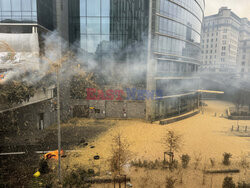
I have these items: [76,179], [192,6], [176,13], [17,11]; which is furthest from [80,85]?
[192,6]

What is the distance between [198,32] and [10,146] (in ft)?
112

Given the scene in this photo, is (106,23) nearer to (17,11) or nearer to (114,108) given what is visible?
(17,11)

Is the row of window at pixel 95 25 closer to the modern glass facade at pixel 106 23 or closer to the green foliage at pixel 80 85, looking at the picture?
the modern glass facade at pixel 106 23

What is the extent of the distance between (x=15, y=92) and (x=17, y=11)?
1255 centimetres

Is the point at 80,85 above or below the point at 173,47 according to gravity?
below

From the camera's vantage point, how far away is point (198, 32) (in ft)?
107

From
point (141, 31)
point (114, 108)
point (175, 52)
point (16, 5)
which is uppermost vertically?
point (16, 5)

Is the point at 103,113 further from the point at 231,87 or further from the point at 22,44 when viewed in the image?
the point at 231,87

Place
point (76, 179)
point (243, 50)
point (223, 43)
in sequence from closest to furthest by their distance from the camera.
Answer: point (76, 179)
point (223, 43)
point (243, 50)

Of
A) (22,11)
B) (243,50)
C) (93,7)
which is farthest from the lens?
(243,50)

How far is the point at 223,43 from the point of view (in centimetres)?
6919

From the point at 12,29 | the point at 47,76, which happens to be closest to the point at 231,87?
the point at 47,76

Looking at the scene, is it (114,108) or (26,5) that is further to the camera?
(114,108)

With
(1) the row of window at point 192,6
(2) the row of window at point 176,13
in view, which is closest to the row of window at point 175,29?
(2) the row of window at point 176,13
